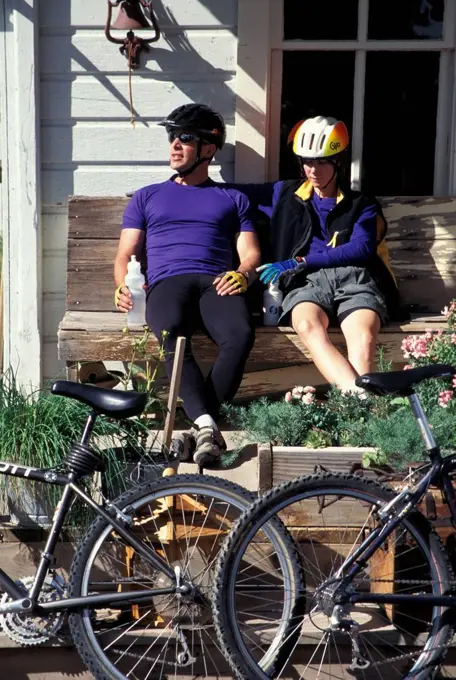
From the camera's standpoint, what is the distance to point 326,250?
5051 millimetres

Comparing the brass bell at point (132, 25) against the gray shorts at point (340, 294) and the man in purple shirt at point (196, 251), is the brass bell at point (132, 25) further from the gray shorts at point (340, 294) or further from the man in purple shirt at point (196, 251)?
the gray shorts at point (340, 294)

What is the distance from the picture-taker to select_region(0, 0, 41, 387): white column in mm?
5387

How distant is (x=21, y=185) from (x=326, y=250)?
5.59ft

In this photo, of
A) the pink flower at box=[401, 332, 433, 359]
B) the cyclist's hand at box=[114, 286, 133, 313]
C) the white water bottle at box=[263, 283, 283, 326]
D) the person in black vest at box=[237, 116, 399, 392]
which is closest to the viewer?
the pink flower at box=[401, 332, 433, 359]

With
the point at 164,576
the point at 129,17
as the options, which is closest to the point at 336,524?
the point at 164,576

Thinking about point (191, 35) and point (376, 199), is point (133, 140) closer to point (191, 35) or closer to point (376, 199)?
point (191, 35)

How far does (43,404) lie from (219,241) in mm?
1596

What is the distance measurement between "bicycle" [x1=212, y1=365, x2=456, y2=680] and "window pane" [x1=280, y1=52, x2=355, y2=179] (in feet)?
8.84

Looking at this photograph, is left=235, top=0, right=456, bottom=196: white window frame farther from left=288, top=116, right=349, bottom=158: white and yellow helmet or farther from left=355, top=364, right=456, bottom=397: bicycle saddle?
left=355, top=364, right=456, bottom=397: bicycle saddle

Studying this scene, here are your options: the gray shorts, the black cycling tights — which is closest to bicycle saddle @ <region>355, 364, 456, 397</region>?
the black cycling tights

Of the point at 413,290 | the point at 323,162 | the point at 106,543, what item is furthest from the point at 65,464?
→ the point at 413,290

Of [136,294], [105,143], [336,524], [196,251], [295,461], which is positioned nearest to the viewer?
[336,524]

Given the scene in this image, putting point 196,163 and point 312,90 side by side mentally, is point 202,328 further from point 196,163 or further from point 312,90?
point 312,90

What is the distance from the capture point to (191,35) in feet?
17.8
